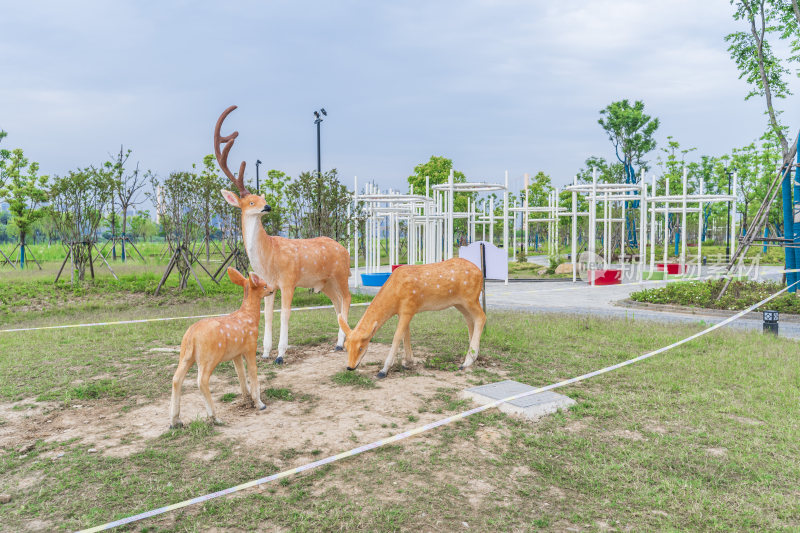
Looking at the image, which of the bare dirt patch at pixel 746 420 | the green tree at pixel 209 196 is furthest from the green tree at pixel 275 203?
the bare dirt patch at pixel 746 420

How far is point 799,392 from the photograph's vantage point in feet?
17.7

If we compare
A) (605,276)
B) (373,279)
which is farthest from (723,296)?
(373,279)

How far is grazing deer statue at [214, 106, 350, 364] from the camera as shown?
6.70 metres

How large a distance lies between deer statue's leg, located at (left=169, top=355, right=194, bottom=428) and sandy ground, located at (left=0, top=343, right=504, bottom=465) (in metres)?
0.16

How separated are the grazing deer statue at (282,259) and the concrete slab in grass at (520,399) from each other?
2.88 meters

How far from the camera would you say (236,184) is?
6961 mm

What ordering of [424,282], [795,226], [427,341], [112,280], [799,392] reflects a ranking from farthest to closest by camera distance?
[112,280], [795,226], [427,341], [424,282], [799,392]

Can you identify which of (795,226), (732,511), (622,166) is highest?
(622,166)

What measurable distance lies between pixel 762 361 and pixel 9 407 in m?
9.00

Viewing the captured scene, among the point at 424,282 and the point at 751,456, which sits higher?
the point at 424,282

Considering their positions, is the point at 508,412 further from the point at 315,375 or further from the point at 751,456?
the point at 315,375

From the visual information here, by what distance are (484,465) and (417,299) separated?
8.63ft

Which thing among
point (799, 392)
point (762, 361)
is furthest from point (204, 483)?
point (762, 361)

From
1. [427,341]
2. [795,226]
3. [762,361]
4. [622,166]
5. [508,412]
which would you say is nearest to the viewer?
[508,412]
